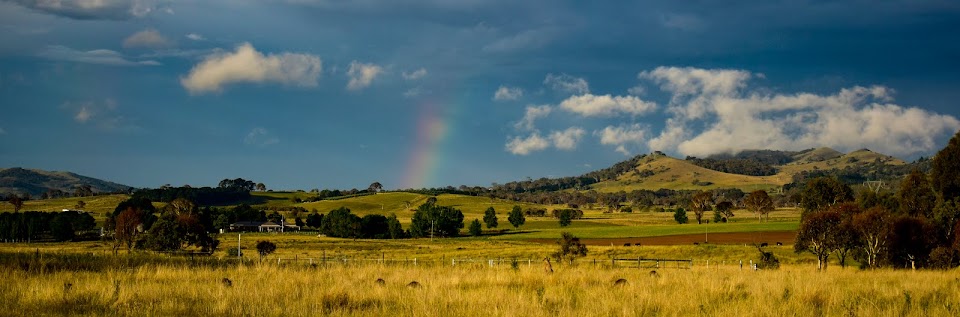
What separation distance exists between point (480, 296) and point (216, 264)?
546 inches

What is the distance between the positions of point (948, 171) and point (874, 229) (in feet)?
38.0

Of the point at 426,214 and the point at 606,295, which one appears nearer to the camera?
the point at 606,295

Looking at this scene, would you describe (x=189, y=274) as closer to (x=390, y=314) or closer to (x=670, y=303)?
(x=390, y=314)

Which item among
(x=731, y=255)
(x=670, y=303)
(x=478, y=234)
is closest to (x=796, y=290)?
(x=670, y=303)

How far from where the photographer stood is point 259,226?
17700cm

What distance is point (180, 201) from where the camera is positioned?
121m

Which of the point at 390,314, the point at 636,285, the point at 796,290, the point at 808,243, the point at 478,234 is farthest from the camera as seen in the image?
the point at 478,234

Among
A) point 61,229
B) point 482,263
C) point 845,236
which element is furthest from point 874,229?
point 61,229

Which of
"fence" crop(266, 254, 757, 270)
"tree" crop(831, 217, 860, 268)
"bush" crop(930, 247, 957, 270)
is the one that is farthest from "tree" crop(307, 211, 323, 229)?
"bush" crop(930, 247, 957, 270)

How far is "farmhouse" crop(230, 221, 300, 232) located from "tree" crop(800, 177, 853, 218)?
12192 centimetres

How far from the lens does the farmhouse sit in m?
171

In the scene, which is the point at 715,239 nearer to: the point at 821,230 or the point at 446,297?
the point at 821,230

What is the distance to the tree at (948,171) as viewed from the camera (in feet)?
171

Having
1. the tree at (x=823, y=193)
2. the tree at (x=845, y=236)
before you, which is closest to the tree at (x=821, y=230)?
the tree at (x=845, y=236)
